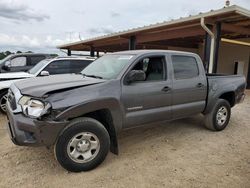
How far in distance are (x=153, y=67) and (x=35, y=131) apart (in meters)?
2.48

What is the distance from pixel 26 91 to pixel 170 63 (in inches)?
103

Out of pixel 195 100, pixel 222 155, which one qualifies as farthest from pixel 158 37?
pixel 222 155

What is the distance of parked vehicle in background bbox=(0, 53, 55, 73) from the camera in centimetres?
960

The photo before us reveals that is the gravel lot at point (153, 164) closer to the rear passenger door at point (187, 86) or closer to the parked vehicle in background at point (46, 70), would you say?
the rear passenger door at point (187, 86)

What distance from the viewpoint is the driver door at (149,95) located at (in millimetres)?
3973

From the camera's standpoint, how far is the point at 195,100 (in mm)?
5012

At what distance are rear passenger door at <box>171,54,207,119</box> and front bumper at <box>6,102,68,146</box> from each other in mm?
2303

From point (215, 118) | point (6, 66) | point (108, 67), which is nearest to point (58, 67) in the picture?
point (6, 66)

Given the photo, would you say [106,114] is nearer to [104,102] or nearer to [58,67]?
[104,102]

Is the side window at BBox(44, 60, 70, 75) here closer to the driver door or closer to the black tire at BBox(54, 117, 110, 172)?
the driver door

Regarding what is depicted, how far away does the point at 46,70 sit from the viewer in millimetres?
7656

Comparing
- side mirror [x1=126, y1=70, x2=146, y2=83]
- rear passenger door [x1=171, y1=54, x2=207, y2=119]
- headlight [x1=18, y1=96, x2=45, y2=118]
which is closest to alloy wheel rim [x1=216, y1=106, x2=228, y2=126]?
rear passenger door [x1=171, y1=54, x2=207, y2=119]

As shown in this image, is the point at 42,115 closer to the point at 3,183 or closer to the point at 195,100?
the point at 3,183

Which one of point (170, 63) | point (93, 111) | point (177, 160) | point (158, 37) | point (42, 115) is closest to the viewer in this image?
point (42, 115)
